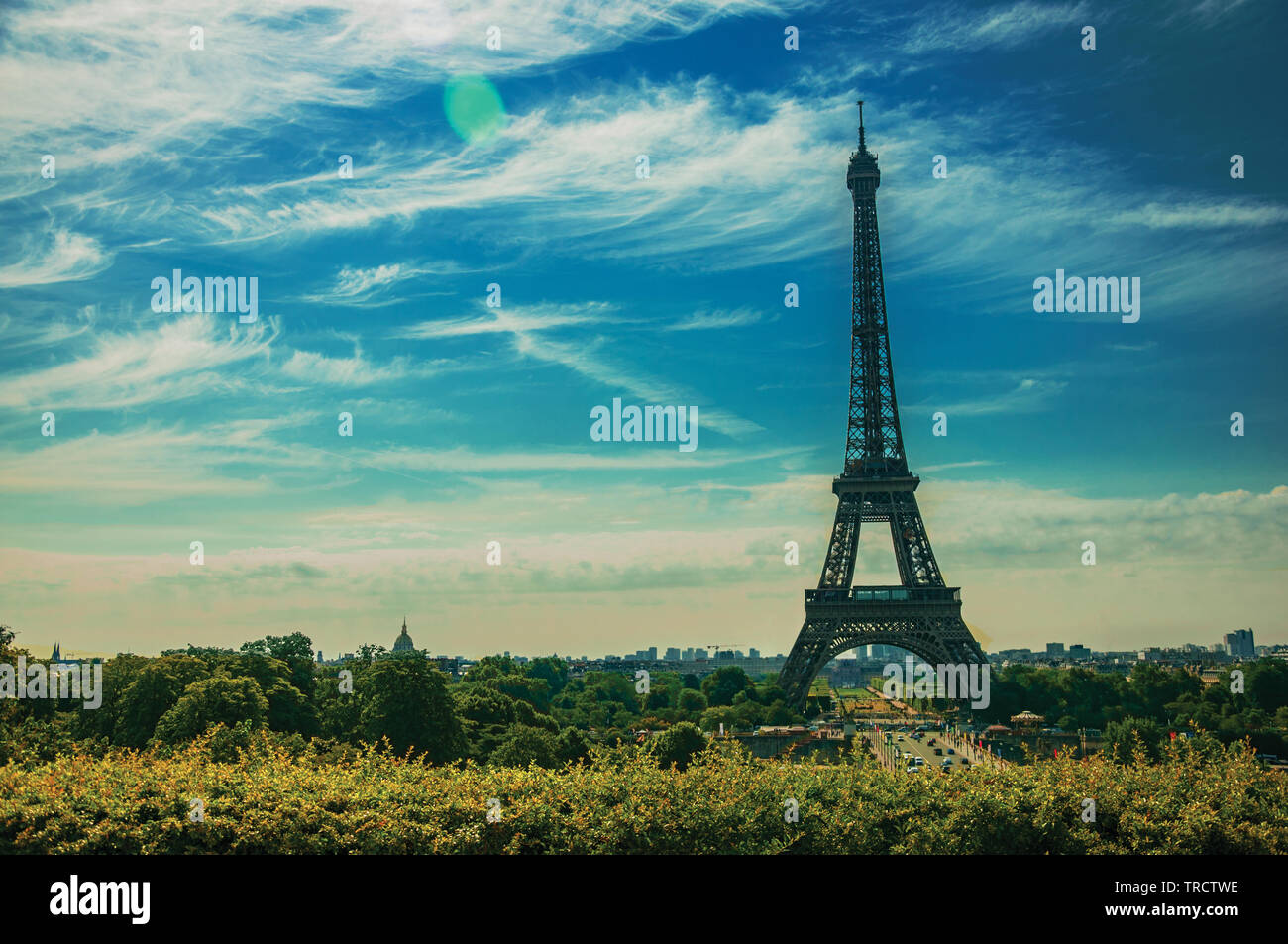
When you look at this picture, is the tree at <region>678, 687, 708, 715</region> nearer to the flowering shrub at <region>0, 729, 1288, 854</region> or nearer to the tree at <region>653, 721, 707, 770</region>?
the tree at <region>653, 721, 707, 770</region>

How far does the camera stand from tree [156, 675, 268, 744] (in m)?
36.1

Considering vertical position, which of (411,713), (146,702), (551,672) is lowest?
(551,672)

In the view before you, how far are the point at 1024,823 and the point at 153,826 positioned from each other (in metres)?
13.9

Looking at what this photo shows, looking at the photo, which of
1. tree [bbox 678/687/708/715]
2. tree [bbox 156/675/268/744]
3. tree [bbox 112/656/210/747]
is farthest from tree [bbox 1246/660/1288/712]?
tree [bbox 112/656/210/747]

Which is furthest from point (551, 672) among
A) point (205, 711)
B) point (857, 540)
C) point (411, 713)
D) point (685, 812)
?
point (685, 812)

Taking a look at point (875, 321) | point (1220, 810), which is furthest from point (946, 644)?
point (1220, 810)

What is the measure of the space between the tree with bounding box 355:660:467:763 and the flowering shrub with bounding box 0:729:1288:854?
73.3ft

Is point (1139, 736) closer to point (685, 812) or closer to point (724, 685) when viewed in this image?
point (685, 812)

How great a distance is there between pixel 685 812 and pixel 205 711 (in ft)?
85.9

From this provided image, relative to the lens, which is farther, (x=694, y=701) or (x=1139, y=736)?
(x=694, y=701)

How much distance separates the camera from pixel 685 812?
1611cm

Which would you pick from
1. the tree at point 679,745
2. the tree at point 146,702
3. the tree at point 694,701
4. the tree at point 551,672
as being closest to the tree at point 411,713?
the tree at point 146,702
